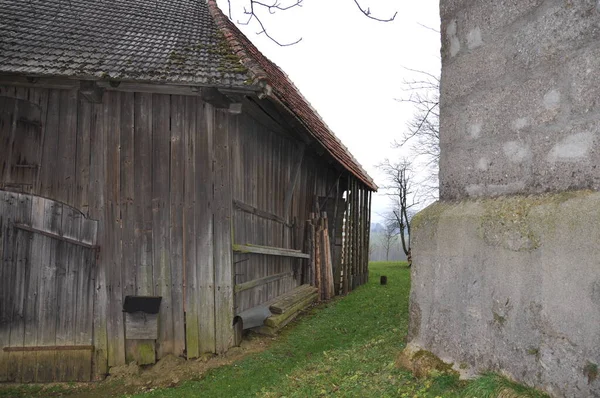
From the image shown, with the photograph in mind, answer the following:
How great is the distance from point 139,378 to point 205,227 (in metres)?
2.15

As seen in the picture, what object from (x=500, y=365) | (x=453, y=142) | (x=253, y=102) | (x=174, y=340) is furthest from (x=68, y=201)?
(x=500, y=365)

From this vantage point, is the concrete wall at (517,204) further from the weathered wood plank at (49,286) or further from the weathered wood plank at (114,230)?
the weathered wood plank at (49,286)

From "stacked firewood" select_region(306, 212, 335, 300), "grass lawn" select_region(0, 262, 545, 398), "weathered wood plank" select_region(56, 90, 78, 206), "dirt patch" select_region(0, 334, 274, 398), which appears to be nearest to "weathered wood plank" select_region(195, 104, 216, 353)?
"dirt patch" select_region(0, 334, 274, 398)

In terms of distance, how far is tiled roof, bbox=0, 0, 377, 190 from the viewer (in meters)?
5.47

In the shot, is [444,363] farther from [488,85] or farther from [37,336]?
[37,336]

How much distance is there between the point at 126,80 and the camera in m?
5.47

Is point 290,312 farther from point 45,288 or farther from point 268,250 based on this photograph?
point 45,288

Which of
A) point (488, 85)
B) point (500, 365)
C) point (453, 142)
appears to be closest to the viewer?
point (500, 365)

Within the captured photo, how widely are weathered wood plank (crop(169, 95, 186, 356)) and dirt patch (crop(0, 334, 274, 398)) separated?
26 cm

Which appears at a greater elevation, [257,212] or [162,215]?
[257,212]

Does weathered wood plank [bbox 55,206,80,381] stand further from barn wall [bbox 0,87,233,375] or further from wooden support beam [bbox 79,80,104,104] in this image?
wooden support beam [bbox 79,80,104,104]

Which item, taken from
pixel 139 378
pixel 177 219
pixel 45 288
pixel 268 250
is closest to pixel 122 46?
pixel 177 219

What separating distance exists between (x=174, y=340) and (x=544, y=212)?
17.2ft

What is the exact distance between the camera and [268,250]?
7598 millimetres
